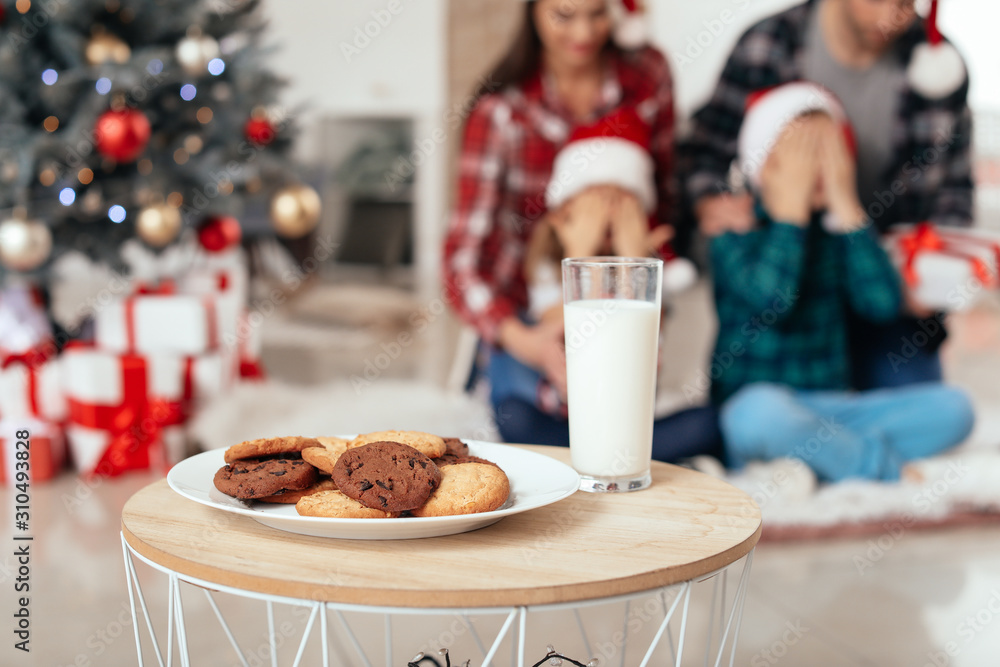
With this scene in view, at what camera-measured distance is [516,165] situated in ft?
6.45

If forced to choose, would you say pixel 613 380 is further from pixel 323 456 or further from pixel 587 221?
pixel 587 221

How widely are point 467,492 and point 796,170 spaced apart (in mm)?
1513

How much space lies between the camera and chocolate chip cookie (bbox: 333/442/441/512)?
1.86 ft

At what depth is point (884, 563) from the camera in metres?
1.55

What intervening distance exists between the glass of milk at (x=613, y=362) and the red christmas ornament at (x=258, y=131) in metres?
1.47

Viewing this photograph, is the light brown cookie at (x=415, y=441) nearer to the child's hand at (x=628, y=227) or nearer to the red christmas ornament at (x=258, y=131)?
the child's hand at (x=628, y=227)

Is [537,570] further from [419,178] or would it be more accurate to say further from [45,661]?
[419,178]

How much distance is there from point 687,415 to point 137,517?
1367 millimetres

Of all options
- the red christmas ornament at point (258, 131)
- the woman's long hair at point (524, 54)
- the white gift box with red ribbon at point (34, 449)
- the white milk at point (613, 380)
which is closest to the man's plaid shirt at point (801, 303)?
the woman's long hair at point (524, 54)

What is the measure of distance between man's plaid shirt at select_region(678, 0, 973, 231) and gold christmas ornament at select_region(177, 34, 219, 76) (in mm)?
1068

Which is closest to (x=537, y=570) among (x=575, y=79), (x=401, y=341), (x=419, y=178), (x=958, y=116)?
(x=575, y=79)

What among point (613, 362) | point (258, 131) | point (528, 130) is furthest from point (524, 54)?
point (613, 362)

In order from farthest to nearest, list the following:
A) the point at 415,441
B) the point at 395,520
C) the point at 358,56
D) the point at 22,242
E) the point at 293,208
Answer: the point at 358,56 < the point at 293,208 < the point at 22,242 < the point at 415,441 < the point at 395,520

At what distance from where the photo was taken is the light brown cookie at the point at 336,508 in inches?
22.3
